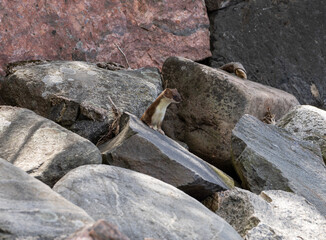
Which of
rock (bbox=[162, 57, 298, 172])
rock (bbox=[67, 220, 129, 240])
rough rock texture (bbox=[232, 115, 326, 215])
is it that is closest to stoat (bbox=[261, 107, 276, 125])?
rock (bbox=[162, 57, 298, 172])

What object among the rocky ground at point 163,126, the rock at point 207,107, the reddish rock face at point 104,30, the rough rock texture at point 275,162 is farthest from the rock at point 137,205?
the reddish rock face at point 104,30

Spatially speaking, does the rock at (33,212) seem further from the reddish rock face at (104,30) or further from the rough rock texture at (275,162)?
the reddish rock face at (104,30)

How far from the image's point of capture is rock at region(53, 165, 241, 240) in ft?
7.40

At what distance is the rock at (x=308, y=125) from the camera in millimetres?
4734

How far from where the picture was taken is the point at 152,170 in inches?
127

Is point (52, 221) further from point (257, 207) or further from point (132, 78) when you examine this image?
point (132, 78)

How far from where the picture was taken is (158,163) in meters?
3.26

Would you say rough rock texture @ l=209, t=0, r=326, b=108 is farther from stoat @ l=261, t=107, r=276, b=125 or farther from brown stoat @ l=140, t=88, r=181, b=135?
brown stoat @ l=140, t=88, r=181, b=135

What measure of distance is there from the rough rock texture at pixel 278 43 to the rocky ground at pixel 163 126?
0.05 feet

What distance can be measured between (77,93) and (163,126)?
3.53 feet

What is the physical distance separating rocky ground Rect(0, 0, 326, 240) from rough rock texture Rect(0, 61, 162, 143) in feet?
0.04

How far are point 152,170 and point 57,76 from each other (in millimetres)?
1267

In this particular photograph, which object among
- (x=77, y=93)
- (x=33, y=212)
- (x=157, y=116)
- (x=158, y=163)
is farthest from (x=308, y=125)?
(x=33, y=212)

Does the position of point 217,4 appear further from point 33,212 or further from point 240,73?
point 33,212
